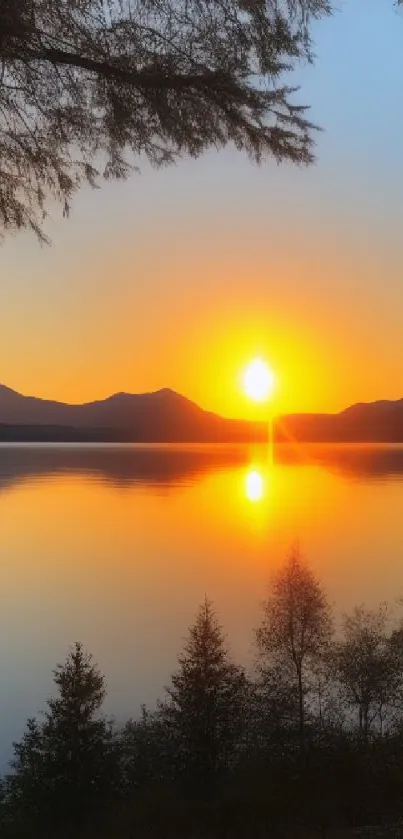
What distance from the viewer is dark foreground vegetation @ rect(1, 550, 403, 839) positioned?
50.5 ft

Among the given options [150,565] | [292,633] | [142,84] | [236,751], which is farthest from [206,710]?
[150,565]

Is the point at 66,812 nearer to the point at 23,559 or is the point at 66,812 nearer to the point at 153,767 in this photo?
the point at 153,767

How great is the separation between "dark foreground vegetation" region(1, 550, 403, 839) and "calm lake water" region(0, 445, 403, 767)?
8.87 metres

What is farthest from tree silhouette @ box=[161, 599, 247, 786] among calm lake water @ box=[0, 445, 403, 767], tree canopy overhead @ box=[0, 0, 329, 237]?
tree canopy overhead @ box=[0, 0, 329, 237]

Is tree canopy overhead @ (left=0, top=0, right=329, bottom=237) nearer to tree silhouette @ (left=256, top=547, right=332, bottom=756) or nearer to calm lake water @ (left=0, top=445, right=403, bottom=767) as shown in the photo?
tree silhouette @ (left=256, top=547, right=332, bottom=756)

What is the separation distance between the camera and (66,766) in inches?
712

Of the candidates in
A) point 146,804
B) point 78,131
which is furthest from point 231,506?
point 78,131

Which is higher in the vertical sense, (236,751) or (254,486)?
(254,486)

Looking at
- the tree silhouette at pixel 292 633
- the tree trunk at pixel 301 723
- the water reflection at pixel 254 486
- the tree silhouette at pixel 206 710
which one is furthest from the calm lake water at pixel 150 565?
the tree trunk at pixel 301 723

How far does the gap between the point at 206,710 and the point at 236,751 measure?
54.5 inches

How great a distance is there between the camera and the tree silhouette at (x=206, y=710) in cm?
1803

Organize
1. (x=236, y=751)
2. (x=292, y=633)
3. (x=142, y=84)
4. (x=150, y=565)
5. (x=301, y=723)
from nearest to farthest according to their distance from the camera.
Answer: (x=142, y=84), (x=236, y=751), (x=301, y=723), (x=292, y=633), (x=150, y=565)

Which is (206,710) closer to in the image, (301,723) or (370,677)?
(301,723)

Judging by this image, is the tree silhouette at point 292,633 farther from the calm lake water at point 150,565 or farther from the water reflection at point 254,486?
the water reflection at point 254,486
